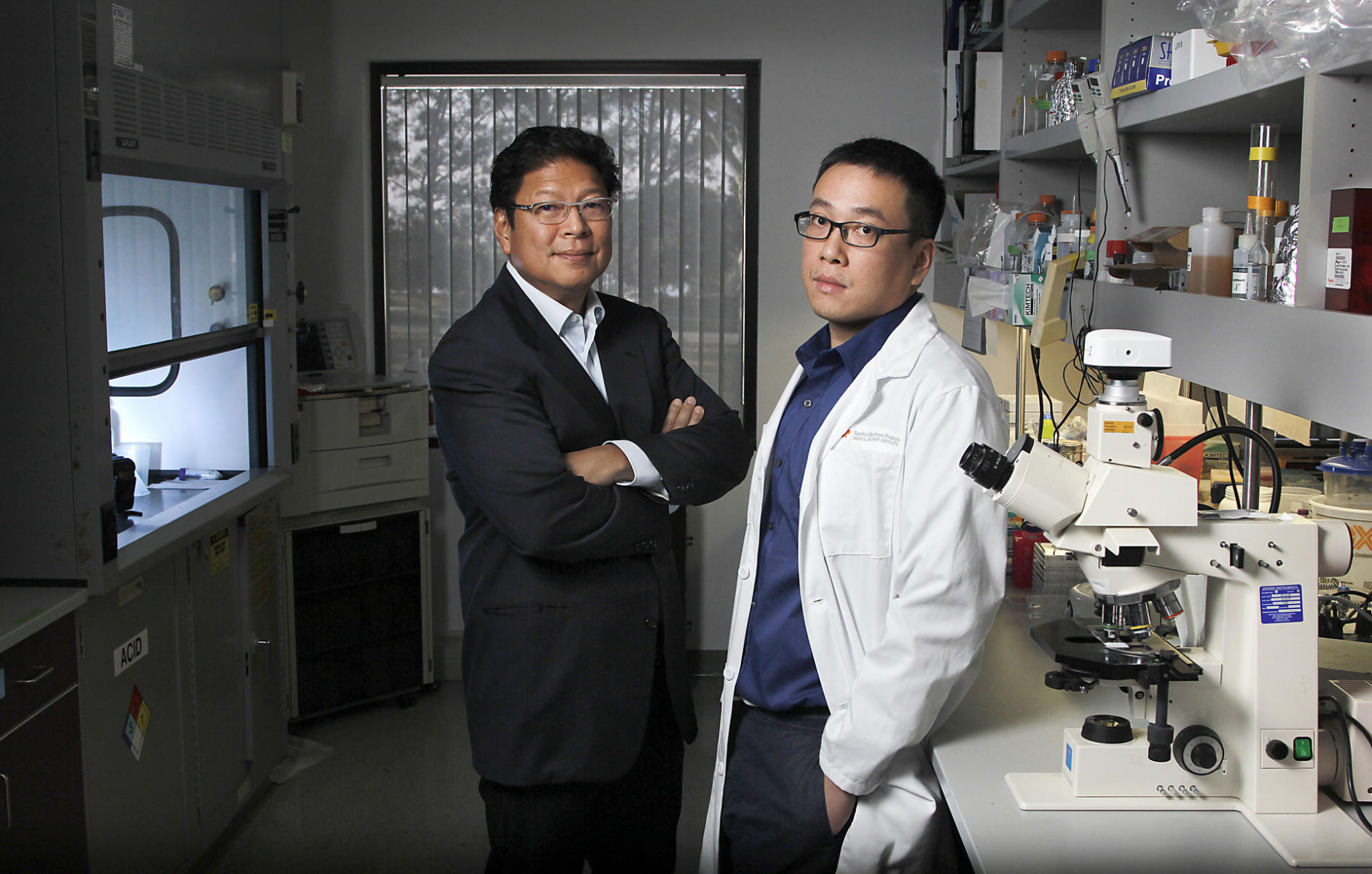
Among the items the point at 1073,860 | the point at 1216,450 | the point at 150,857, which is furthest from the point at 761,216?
the point at 1073,860

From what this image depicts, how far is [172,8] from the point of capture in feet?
8.18

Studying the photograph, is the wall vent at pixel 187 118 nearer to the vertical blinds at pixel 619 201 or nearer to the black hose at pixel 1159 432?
the vertical blinds at pixel 619 201

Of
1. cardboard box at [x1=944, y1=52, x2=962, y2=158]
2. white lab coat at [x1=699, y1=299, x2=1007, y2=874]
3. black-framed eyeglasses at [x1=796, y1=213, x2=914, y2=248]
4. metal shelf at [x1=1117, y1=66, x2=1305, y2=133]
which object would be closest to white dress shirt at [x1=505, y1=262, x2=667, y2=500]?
white lab coat at [x1=699, y1=299, x2=1007, y2=874]

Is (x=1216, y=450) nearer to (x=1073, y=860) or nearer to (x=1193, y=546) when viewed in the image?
(x=1193, y=546)

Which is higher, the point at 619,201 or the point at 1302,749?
the point at 619,201

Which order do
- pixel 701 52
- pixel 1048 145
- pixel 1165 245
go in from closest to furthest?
pixel 1165 245 < pixel 1048 145 < pixel 701 52

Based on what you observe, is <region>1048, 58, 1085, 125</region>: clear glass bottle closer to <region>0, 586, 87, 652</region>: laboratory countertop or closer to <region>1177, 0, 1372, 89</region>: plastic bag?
<region>1177, 0, 1372, 89</region>: plastic bag

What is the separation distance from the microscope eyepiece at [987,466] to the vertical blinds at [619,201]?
291cm

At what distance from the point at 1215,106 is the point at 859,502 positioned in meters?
0.79

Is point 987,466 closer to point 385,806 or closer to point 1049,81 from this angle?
point 1049,81

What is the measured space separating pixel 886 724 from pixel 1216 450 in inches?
74.5

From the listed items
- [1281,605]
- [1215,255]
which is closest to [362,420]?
[1215,255]

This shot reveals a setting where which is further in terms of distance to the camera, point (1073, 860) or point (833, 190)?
point (833, 190)

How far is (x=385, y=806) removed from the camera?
3154 millimetres
